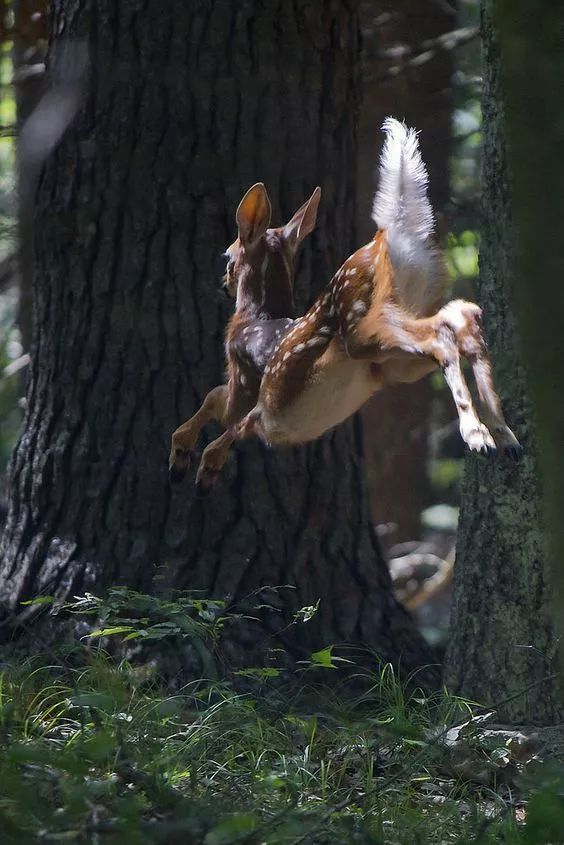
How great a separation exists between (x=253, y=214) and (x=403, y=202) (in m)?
0.60

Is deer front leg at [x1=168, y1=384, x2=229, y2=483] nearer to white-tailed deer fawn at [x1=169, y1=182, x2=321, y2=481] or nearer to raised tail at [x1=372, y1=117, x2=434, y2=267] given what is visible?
white-tailed deer fawn at [x1=169, y1=182, x2=321, y2=481]

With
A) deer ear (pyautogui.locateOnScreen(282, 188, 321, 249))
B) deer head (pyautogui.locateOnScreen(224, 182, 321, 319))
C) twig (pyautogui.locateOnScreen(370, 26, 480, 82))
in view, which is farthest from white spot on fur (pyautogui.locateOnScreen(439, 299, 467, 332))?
twig (pyautogui.locateOnScreen(370, 26, 480, 82))

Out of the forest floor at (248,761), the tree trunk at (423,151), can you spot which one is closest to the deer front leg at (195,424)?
the forest floor at (248,761)

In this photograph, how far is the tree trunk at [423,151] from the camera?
8.05 meters

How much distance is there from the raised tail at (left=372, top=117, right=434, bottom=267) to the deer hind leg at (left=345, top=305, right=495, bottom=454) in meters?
0.23

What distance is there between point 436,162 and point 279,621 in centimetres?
424

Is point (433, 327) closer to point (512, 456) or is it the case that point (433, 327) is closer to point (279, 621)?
point (512, 456)

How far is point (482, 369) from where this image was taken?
127 inches

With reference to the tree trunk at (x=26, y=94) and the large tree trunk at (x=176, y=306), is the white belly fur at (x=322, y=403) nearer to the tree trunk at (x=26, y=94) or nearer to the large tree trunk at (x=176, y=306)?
the large tree trunk at (x=176, y=306)

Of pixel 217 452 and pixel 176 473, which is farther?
pixel 176 473

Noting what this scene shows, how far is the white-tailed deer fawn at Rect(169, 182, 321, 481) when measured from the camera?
4.18m

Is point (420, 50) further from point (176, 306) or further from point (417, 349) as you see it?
point (417, 349)

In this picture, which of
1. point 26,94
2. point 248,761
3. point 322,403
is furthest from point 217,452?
point 26,94

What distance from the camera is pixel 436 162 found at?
8.32 m
